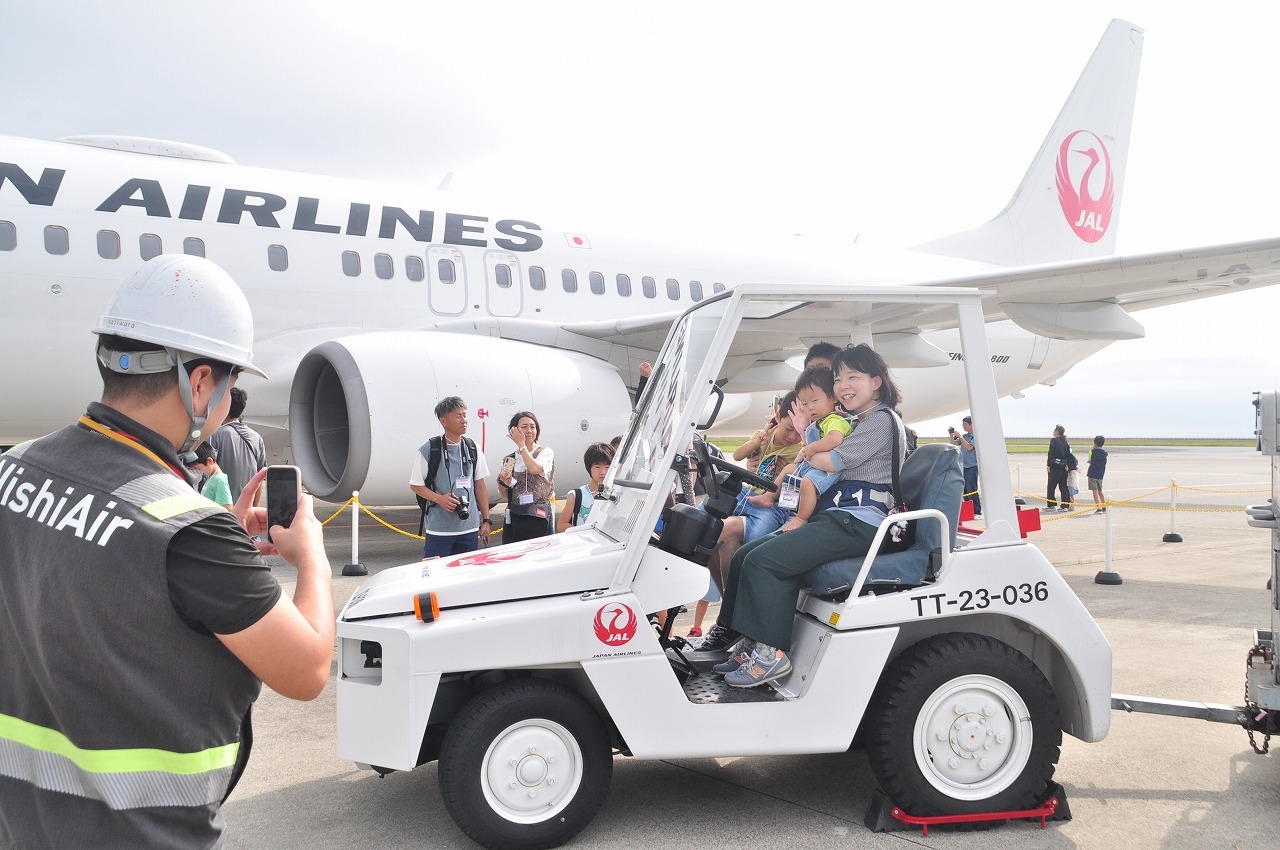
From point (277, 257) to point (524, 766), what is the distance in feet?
26.6

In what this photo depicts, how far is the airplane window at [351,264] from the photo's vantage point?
34.7 ft

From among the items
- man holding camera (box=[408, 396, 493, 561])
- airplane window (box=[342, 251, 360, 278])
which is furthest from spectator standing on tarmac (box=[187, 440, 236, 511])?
airplane window (box=[342, 251, 360, 278])

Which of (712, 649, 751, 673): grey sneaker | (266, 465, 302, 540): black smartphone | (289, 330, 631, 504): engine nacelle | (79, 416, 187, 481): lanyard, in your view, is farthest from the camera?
(289, 330, 631, 504): engine nacelle

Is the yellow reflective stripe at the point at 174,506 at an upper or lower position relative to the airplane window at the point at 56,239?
lower

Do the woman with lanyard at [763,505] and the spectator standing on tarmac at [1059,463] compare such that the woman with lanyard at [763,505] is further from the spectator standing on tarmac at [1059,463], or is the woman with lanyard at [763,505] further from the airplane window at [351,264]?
the spectator standing on tarmac at [1059,463]

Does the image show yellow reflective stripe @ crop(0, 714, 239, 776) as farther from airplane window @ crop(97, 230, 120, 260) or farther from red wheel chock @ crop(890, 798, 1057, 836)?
airplane window @ crop(97, 230, 120, 260)

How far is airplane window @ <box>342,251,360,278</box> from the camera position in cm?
1057

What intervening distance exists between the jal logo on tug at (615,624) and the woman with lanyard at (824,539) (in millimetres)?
499

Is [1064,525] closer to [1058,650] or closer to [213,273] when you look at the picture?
[1058,650]

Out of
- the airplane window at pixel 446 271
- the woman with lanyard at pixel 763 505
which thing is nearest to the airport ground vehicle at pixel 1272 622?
the woman with lanyard at pixel 763 505

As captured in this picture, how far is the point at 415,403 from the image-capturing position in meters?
8.95

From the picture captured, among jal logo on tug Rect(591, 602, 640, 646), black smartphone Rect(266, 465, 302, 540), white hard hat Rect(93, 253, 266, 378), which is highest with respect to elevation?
white hard hat Rect(93, 253, 266, 378)

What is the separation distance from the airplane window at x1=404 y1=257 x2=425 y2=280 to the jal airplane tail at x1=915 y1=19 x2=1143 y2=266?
8.95m

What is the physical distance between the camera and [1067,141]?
15.2 meters
